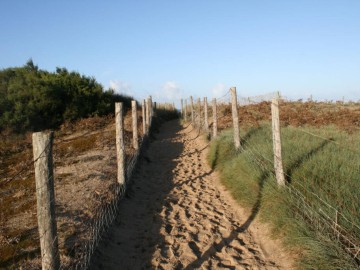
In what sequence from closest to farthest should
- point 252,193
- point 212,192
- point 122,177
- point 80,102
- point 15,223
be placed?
point 15,223 → point 252,193 → point 122,177 → point 212,192 → point 80,102

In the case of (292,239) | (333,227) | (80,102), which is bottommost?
(292,239)

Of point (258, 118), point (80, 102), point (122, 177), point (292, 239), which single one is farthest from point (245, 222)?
point (80, 102)

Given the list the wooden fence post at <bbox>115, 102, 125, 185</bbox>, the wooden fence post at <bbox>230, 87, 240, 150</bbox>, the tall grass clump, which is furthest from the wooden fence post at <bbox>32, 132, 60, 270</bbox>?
the wooden fence post at <bbox>230, 87, 240, 150</bbox>

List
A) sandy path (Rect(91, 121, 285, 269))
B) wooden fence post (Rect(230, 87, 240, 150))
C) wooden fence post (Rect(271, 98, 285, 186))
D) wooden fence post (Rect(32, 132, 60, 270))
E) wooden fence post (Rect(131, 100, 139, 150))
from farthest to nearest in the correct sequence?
wooden fence post (Rect(131, 100, 139, 150)) → wooden fence post (Rect(230, 87, 240, 150)) → wooden fence post (Rect(271, 98, 285, 186)) → sandy path (Rect(91, 121, 285, 269)) → wooden fence post (Rect(32, 132, 60, 270))

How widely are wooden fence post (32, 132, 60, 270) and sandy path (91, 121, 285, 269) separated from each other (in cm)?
114

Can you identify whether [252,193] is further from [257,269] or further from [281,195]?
[257,269]

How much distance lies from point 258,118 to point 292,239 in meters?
12.4

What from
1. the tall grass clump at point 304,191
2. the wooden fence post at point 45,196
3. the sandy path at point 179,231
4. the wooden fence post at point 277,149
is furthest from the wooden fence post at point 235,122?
the wooden fence post at point 45,196

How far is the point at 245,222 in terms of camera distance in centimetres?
582

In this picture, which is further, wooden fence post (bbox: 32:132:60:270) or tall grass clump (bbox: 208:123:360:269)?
tall grass clump (bbox: 208:123:360:269)

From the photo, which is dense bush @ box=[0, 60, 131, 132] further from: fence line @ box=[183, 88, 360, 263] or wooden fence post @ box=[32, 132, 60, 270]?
wooden fence post @ box=[32, 132, 60, 270]

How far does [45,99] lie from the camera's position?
18.9 metres

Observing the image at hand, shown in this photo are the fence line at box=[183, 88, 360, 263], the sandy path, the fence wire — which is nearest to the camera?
the fence line at box=[183, 88, 360, 263]

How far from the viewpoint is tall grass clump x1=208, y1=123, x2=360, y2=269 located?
12.7ft
